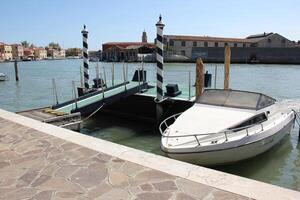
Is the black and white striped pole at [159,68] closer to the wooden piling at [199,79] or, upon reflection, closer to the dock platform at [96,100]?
the wooden piling at [199,79]

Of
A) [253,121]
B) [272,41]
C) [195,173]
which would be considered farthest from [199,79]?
[272,41]

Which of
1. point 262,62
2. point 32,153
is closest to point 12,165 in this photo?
point 32,153

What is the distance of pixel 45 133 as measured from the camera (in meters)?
6.00

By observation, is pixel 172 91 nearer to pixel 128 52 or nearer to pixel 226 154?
pixel 226 154

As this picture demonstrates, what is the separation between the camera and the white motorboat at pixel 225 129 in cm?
664

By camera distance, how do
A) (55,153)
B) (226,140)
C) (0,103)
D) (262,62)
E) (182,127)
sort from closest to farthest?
(55,153)
(226,140)
(182,127)
(0,103)
(262,62)

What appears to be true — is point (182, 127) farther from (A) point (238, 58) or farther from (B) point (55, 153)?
(A) point (238, 58)

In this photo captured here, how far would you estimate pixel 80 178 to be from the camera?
3992 mm

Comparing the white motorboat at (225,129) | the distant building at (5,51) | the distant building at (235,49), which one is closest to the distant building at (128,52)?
the distant building at (235,49)

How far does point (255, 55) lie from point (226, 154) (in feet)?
230

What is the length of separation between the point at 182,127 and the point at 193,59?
69.7 metres

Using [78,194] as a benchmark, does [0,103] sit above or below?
below

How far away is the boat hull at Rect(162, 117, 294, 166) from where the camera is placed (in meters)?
6.56

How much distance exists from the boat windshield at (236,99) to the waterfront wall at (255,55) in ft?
215
